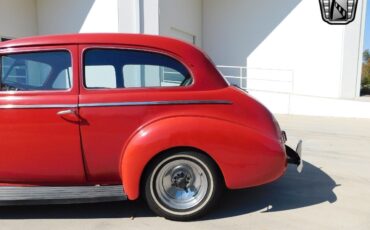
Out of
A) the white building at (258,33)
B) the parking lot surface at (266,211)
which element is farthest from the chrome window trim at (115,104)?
the white building at (258,33)

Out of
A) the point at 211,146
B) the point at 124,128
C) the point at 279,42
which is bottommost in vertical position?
the point at 211,146

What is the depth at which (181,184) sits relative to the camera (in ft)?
11.5

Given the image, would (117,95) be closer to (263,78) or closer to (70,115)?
(70,115)

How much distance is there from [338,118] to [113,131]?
29.3ft

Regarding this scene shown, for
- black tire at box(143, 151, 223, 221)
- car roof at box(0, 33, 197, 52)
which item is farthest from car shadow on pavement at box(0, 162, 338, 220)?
car roof at box(0, 33, 197, 52)

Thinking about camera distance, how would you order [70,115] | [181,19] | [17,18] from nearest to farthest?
[70,115], [17,18], [181,19]

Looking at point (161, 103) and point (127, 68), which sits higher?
point (127, 68)

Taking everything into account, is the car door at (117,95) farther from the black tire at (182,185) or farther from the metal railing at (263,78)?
the metal railing at (263,78)

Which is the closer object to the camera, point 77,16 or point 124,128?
point 124,128

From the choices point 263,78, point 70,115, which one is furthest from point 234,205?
point 263,78

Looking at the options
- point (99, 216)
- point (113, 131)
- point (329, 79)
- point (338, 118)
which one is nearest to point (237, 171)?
point (113, 131)

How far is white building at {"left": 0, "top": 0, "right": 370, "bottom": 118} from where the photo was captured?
11219 mm

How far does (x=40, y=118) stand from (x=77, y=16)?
939cm

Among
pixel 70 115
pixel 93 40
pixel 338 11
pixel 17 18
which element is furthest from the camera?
pixel 338 11
